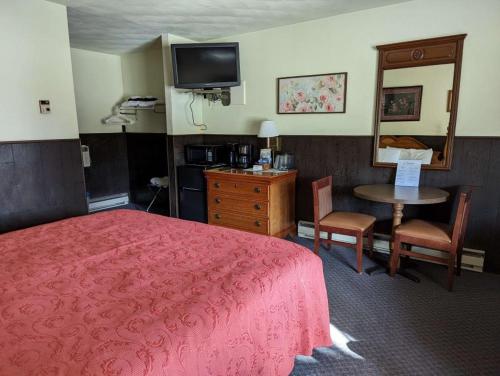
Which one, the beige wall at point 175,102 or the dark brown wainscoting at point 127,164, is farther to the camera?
the dark brown wainscoting at point 127,164

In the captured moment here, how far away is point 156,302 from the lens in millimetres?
1245

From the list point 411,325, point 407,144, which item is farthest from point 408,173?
point 411,325

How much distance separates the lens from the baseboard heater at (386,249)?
2939mm

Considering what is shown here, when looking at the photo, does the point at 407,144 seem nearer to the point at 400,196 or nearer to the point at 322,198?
the point at 400,196

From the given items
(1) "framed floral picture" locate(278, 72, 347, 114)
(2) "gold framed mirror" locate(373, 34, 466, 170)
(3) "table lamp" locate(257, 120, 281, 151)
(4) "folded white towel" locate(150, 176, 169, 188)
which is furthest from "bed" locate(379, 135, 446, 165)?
(4) "folded white towel" locate(150, 176, 169, 188)

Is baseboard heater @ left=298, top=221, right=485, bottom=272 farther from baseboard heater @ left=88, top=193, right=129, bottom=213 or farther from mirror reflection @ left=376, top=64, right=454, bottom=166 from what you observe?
baseboard heater @ left=88, top=193, right=129, bottom=213

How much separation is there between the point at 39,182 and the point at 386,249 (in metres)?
3.36

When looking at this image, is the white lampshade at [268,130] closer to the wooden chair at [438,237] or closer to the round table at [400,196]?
the round table at [400,196]

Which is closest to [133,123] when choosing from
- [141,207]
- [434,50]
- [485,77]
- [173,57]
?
[141,207]

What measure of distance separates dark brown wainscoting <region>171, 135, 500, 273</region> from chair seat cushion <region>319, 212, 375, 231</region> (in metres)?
0.42

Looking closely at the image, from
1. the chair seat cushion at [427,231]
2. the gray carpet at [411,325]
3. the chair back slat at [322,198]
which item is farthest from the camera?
the chair back slat at [322,198]

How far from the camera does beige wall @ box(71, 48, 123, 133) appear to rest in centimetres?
471

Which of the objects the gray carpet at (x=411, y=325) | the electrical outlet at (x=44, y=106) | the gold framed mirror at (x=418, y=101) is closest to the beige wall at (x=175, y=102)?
the electrical outlet at (x=44, y=106)

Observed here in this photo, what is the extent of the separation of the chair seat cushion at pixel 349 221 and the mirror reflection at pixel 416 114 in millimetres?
646
